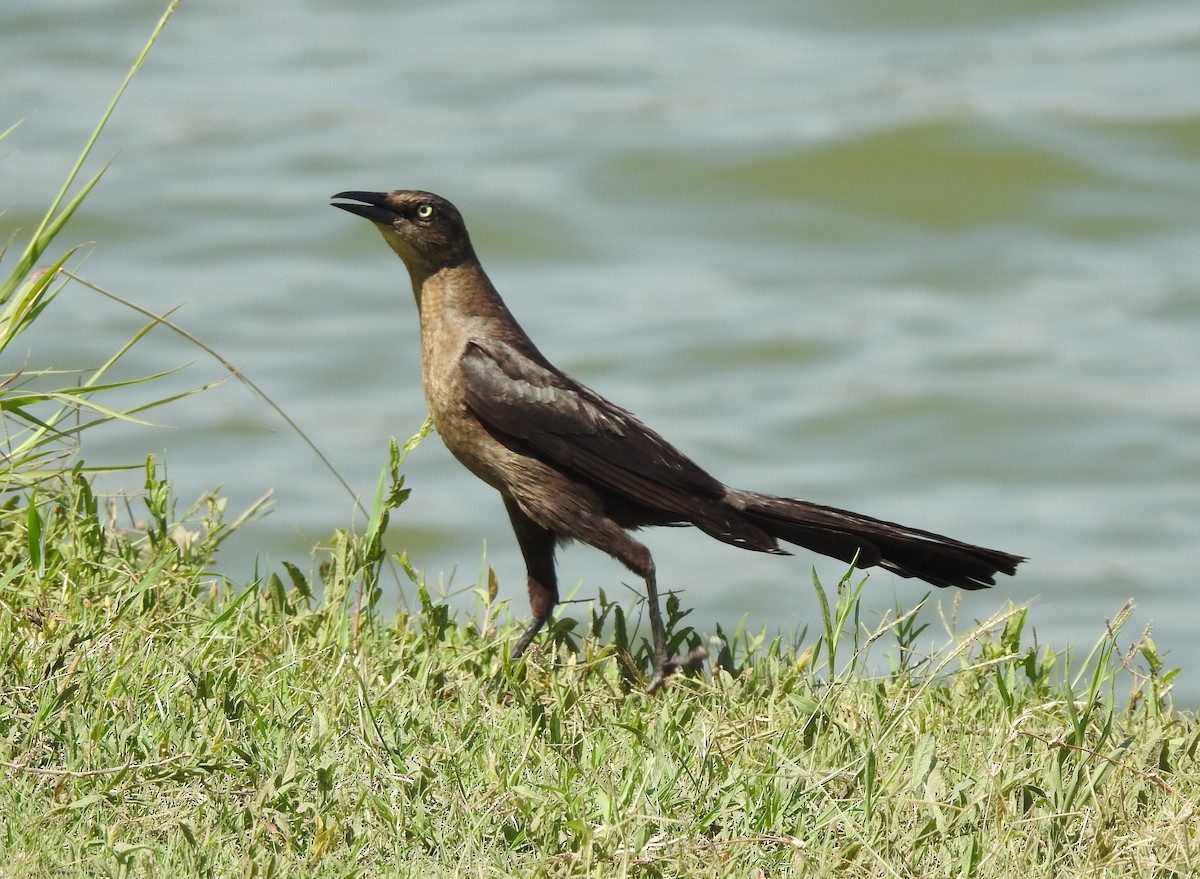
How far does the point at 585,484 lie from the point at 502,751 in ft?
4.25

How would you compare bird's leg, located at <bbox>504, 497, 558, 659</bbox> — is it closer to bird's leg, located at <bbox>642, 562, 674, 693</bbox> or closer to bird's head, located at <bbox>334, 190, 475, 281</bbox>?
bird's leg, located at <bbox>642, 562, 674, 693</bbox>

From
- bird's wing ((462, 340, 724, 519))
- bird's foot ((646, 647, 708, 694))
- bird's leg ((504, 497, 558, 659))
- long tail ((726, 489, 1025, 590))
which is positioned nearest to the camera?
bird's foot ((646, 647, 708, 694))

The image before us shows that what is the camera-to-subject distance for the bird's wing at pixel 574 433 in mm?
4973

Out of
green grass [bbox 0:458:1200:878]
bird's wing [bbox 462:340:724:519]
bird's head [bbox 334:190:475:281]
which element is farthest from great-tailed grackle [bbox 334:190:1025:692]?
green grass [bbox 0:458:1200:878]

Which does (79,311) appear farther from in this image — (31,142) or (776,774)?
(776,774)

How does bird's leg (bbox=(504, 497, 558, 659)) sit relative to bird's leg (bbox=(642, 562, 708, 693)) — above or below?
above

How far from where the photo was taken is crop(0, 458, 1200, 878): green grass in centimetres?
343

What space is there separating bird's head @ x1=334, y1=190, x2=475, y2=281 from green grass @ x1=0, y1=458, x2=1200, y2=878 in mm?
1027

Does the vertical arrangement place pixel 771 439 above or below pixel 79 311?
below

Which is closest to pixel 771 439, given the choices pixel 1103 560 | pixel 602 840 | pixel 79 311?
pixel 1103 560

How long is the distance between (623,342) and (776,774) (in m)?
10.2

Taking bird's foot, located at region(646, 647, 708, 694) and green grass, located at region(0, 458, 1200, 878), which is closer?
green grass, located at region(0, 458, 1200, 878)

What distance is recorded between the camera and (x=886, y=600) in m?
11.0

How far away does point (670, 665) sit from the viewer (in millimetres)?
4652
